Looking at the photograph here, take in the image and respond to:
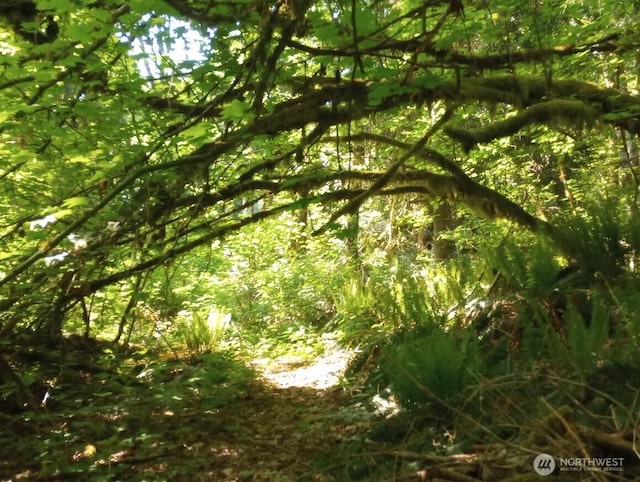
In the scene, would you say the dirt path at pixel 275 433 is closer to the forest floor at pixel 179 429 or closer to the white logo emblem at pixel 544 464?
the forest floor at pixel 179 429

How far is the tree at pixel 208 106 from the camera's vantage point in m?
2.65

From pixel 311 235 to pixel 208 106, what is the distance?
1.55 metres

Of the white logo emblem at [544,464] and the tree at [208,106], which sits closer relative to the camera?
the white logo emblem at [544,464]

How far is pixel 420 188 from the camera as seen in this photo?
18.6ft

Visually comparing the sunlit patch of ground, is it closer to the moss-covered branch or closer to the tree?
the tree

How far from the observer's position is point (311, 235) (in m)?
3.84

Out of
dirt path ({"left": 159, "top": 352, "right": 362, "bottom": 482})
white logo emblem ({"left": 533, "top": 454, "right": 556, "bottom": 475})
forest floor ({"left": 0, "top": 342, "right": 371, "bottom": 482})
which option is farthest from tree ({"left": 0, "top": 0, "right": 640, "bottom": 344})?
white logo emblem ({"left": 533, "top": 454, "right": 556, "bottom": 475})

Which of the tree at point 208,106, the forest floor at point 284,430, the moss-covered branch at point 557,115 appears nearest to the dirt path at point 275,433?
the forest floor at point 284,430

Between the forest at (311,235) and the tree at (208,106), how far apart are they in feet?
0.09

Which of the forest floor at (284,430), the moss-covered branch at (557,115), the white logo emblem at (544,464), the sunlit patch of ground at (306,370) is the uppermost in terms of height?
the moss-covered branch at (557,115)

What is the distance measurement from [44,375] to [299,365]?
338cm

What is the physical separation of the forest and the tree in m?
0.03

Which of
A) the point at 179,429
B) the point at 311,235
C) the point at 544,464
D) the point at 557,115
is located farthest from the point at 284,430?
the point at 557,115

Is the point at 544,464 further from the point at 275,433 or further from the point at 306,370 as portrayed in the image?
the point at 306,370
